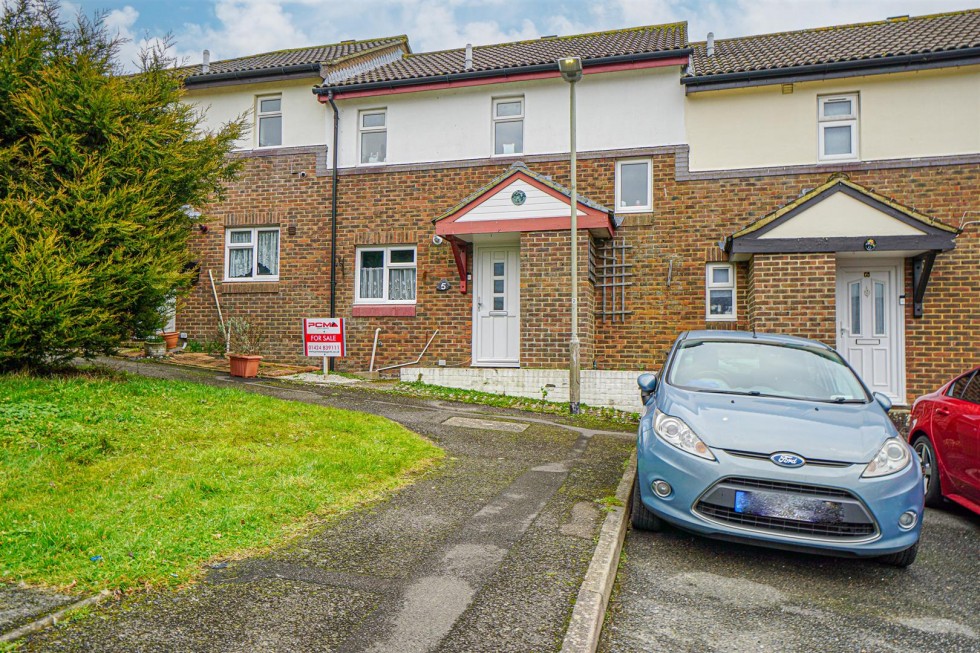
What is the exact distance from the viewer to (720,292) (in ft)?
42.3

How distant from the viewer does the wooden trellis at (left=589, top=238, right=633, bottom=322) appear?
Answer: 1317 centimetres

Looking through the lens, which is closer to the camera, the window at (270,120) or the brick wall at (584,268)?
the brick wall at (584,268)

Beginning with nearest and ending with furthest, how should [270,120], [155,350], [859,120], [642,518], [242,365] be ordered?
[642,518], [242,365], [859,120], [155,350], [270,120]

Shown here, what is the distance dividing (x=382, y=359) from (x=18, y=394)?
7875 mm

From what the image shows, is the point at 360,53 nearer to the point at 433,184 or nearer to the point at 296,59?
the point at 296,59

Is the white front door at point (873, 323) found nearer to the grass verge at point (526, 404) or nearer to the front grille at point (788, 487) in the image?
the grass verge at point (526, 404)

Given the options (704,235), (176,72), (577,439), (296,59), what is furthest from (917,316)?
(296,59)

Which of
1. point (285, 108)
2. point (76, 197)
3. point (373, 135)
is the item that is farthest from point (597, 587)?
point (285, 108)

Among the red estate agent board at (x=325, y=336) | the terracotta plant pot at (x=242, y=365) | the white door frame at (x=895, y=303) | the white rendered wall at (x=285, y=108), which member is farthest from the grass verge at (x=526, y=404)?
the white rendered wall at (x=285, y=108)

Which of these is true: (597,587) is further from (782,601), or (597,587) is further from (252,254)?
(252,254)

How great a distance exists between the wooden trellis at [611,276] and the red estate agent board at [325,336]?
Result: 199 inches

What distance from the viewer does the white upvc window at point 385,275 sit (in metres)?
14.4

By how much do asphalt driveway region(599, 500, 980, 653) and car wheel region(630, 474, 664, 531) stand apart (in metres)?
0.08

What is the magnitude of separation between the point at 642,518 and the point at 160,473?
365cm
